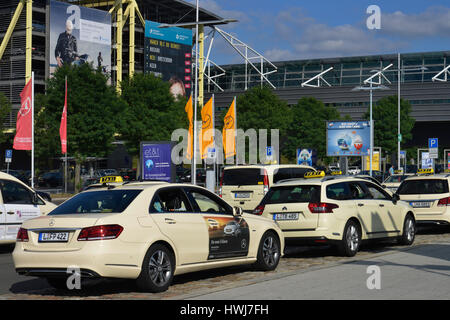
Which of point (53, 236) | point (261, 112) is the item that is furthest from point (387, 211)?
point (261, 112)

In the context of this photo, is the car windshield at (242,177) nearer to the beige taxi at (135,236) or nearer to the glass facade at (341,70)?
the beige taxi at (135,236)

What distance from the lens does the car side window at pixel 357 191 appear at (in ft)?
45.9

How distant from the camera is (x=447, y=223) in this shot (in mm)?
18406

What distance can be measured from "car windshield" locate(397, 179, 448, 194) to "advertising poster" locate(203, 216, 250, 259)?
31.4 feet

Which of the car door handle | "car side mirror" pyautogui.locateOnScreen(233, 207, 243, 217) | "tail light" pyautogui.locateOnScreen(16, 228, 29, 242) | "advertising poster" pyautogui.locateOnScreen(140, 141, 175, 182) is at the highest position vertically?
"advertising poster" pyautogui.locateOnScreen(140, 141, 175, 182)

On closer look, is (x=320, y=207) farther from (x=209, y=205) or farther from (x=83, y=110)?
(x=83, y=110)

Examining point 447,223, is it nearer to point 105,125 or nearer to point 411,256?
point 411,256

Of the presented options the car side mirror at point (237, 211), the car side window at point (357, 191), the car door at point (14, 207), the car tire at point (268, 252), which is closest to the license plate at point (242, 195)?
the car side window at point (357, 191)

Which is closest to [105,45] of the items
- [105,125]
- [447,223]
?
[105,125]

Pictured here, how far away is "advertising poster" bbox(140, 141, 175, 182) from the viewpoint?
23547 mm

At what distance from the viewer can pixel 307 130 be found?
73.9m

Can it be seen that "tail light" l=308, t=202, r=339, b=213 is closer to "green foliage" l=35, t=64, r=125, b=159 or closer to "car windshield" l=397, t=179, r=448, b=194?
"car windshield" l=397, t=179, r=448, b=194

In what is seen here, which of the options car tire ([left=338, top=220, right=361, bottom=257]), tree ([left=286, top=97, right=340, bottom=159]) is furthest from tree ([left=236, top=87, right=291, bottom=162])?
car tire ([left=338, top=220, right=361, bottom=257])
